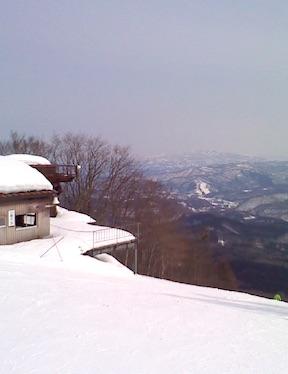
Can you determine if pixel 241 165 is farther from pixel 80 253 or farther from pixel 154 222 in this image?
pixel 80 253

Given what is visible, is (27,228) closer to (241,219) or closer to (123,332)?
(123,332)

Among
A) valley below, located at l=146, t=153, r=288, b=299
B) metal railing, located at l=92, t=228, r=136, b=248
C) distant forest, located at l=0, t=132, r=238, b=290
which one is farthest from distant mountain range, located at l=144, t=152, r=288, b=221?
metal railing, located at l=92, t=228, r=136, b=248

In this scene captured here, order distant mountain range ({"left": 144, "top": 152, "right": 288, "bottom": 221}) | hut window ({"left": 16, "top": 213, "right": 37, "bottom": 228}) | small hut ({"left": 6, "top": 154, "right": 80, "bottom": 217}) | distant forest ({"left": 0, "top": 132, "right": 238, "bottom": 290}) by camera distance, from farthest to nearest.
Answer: distant mountain range ({"left": 144, "top": 152, "right": 288, "bottom": 221}) → distant forest ({"left": 0, "top": 132, "right": 238, "bottom": 290}) → small hut ({"left": 6, "top": 154, "right": 80, "bottom": 217}) → hut window ({"left": 16, "top": 213, "right": 37, "bottom": 228})

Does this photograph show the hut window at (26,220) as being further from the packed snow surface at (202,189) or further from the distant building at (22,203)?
the packed snow surface at (202,189)

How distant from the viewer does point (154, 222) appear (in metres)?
38.3

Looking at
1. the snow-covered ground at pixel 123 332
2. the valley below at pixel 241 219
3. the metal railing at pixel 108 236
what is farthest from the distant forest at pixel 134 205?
the snow-covered ground at pixel 123 332

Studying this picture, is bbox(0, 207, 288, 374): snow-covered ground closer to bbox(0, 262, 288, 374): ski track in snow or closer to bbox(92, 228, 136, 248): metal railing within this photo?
bbox(0, 262, 288, 374): ski track in snow

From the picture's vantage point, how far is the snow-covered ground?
522 centimetres

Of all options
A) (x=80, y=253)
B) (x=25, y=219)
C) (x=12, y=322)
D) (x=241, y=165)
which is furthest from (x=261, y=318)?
(x=241, y=165)

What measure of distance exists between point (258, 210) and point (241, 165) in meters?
30.6

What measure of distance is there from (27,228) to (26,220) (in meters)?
0.72

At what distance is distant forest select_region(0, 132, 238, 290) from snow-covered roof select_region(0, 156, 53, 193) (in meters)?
16.3

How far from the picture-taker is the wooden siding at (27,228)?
56.7 feet

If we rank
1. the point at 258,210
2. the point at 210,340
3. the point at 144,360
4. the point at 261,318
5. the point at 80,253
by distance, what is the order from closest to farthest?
the point at 144,360 < the point at 210,340 < the point at 261,318 < the point at 80,253 < the point at 258,210
